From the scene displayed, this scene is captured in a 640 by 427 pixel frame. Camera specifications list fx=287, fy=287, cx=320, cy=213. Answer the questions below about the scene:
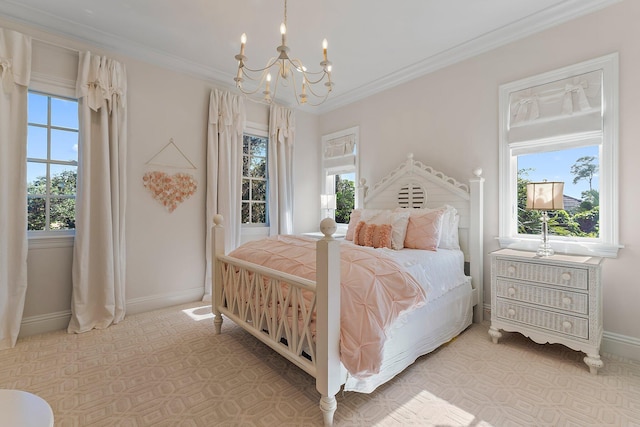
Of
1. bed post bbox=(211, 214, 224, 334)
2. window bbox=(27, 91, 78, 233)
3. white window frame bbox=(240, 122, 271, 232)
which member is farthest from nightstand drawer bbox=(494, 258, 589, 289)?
window bbox=(27, 91, 78, 233)

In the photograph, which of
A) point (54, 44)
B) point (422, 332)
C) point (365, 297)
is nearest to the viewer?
point (365, 297)

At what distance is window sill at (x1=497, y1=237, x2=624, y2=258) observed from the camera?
7.46 ft

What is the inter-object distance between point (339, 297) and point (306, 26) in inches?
99.1

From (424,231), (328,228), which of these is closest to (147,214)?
(328,228)

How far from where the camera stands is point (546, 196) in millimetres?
2260

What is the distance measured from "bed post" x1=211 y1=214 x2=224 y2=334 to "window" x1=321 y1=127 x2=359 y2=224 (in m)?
2.11

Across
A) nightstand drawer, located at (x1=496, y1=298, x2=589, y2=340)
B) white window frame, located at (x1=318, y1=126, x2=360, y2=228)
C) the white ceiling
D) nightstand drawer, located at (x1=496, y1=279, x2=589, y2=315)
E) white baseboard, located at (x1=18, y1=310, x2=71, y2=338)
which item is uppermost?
the white ceiling

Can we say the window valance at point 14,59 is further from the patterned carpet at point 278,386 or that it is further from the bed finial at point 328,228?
the bed finial at point 328,228

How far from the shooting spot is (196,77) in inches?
141

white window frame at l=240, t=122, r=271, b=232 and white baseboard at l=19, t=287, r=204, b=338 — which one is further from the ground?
white window frame at l=240, t=122, r=271, b=232

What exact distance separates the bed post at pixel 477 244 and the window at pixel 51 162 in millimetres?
4067

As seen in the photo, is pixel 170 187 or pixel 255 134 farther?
pixel 255 134

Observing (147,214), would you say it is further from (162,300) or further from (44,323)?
(44,323)

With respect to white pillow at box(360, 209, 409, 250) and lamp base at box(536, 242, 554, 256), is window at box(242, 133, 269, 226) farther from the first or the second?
lamp base at box(536, 242, 554, 256)
